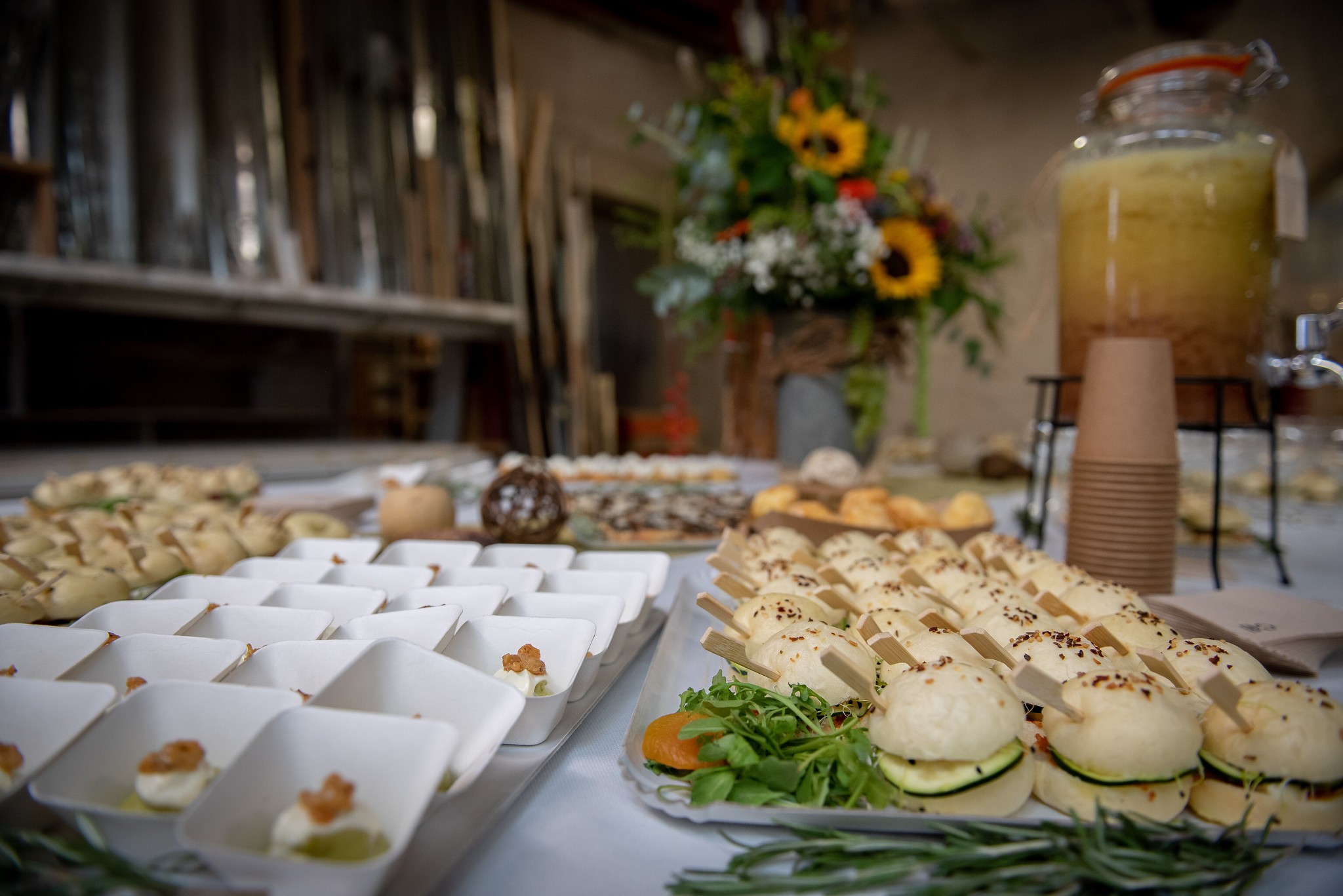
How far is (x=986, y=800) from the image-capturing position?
0.59 metres

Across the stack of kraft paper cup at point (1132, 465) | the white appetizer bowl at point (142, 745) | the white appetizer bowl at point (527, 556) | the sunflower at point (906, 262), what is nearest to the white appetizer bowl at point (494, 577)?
the white appetizer bowl at point (527, 556)

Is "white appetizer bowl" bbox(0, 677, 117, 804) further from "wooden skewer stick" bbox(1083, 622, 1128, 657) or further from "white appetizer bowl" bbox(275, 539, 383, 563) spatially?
"wooden skewer stick" bbox(1083, 622, 1128, 657)

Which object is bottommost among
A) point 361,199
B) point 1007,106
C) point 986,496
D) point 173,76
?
point 986,496

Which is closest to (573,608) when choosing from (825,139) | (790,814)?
(790,814)

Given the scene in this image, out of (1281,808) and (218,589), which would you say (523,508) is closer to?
(218,589)

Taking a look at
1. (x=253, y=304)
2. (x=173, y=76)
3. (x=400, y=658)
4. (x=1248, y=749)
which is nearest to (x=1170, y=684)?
(x=1248, y=749)

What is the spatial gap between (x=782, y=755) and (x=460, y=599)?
0.49 metres

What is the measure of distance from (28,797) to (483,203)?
4506 mm

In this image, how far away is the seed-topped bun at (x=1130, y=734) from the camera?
57 centimetres

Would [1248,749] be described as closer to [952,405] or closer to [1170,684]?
[1170,684]

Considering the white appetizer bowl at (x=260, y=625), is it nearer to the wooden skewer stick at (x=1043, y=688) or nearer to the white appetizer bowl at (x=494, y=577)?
the white appetizer bowl at (x=494, y=577)

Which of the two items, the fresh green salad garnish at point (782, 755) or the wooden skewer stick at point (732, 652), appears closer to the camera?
the fresh green salad garnish at point (782, 755)

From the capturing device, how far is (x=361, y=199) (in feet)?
13.3

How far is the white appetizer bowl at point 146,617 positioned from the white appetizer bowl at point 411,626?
0.18 meters
